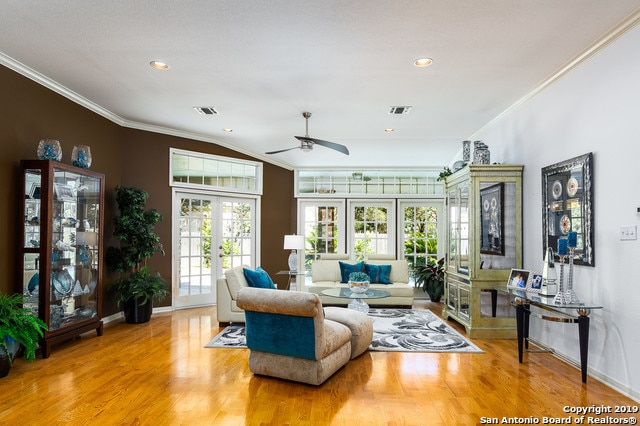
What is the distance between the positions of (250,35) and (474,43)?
1.77 m

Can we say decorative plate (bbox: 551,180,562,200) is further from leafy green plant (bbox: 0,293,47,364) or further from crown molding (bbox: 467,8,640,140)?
leafy green plant (bbox: 0,293,47,364)

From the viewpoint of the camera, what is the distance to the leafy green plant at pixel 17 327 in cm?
352

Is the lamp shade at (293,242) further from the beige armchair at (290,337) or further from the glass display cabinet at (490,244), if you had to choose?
the beige armchair at (290,337)

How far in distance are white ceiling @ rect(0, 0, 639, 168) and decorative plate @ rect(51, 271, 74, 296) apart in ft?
6.56

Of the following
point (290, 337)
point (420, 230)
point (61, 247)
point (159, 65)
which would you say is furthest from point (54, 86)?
point (420, 230)

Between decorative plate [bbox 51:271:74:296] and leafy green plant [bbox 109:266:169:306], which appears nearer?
decorative plate [bbox 51:271:74:296]

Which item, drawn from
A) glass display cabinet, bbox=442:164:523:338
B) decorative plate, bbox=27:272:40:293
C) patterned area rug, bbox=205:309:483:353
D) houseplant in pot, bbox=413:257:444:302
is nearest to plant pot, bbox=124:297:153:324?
patterned area rug, bbox=205:309:483:353

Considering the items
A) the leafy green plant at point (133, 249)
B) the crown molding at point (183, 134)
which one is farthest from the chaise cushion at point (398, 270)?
the leafy green plant at point (133, 249)

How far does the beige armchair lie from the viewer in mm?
3328

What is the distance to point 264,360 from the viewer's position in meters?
3.56

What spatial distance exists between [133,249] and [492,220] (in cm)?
454

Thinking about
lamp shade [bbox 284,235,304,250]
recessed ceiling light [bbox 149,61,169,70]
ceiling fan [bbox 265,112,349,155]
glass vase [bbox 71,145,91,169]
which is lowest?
lamp shade [bbox 284,235,304,250]

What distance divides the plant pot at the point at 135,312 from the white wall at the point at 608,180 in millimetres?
4826

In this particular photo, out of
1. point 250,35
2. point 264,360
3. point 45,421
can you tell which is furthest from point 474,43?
point 45,421
